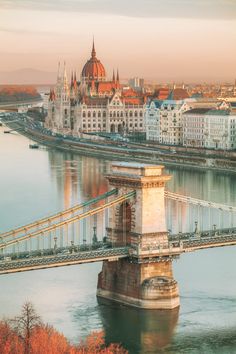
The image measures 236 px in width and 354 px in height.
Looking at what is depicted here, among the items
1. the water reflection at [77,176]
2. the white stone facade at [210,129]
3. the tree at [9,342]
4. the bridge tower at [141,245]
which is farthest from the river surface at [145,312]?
the white stone facade at [210,129]

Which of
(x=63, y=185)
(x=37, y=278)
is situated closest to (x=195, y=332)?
(x=37, y=278)

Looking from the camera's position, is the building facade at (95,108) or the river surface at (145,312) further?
the building facade at (95,108)

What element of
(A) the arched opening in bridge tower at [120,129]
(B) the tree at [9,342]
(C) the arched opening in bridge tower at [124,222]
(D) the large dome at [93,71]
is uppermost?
(D) the large dome at [93,71]

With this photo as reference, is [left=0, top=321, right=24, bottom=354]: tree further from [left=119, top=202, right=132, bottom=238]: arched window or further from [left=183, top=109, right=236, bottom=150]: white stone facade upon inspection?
[left=183, top=109, right=236, bottom=150]: white stone facade

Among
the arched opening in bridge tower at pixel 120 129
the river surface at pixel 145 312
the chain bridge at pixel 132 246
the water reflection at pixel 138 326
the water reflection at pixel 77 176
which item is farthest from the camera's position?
the arched opening in bridge tower at pixel 120 129

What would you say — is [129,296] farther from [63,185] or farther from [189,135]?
[189,135]

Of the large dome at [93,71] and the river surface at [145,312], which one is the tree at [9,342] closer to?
the river surface at [145,312]

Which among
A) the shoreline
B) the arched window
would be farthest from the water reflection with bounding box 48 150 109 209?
the arched window
